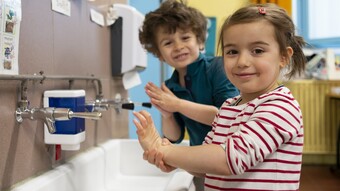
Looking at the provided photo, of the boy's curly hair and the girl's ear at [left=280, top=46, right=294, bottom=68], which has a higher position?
the boy's curly hair

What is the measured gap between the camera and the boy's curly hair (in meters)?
1.23

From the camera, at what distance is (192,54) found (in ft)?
4.08

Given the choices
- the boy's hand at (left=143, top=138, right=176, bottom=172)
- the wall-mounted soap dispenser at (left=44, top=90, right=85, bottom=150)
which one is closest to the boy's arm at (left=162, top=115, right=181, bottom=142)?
the wall-mounted soap dispenser at (left=44, top=90, right=85, bottom=150)

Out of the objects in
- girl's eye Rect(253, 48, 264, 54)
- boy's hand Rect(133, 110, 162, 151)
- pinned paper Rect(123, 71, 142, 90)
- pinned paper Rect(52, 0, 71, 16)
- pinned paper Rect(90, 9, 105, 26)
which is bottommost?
boy's hand Rect(133, 110, 162, 151)

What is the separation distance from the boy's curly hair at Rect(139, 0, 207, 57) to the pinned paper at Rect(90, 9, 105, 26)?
168 mm

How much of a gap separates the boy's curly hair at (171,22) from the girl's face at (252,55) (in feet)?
1.53

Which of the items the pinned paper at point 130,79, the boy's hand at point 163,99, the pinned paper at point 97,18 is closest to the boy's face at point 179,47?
the boy's hand at point 163,99

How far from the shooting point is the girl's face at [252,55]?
0.74 meters

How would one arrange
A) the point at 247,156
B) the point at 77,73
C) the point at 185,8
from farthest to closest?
the point at 185,8 → the point at 77,73 → the point at 247,156

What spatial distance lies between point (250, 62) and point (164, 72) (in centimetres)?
216

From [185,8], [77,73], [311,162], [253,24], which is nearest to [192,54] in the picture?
[185,8]

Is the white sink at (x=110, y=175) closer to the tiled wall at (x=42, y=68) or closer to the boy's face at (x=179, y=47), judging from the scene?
the tiled wall at (x=42, y=68)

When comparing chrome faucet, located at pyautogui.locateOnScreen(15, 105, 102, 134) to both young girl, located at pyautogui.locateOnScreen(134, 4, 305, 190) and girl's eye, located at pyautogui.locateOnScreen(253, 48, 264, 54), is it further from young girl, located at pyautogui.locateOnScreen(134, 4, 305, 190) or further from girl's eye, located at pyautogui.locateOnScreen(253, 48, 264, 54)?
girl's eye, located at pyautogui.locateOnScreen(253, 48, 264, 54)

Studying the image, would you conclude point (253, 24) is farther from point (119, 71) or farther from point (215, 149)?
point (119, 71)
